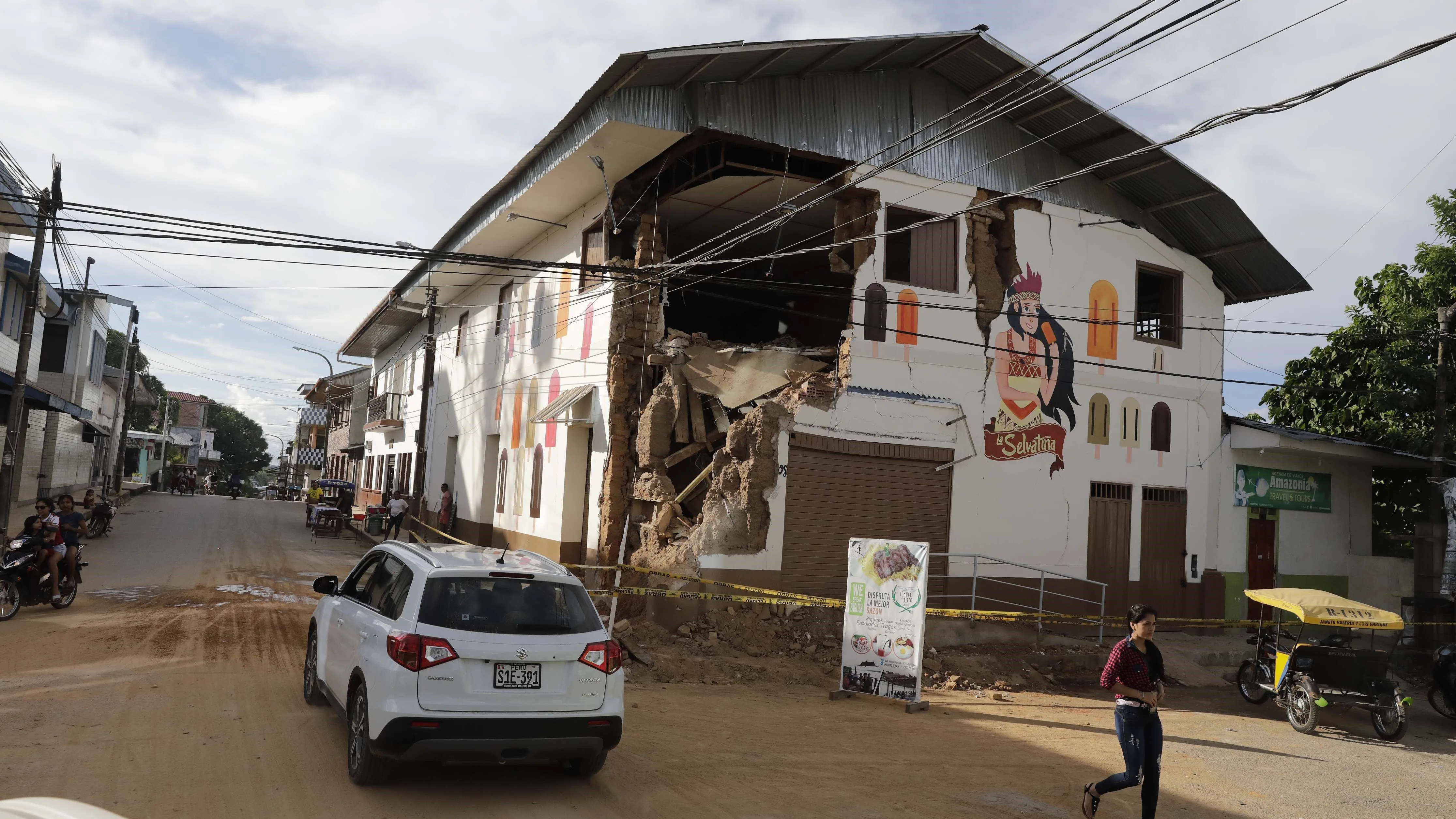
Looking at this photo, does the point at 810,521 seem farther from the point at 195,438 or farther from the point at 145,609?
the point at 195,438

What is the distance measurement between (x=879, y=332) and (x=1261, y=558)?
35.8ft

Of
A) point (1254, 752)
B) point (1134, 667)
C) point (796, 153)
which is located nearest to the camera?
Answer: point (1134, 667)

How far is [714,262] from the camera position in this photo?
41.8 ft

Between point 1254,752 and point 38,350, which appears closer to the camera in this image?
point 1254,752

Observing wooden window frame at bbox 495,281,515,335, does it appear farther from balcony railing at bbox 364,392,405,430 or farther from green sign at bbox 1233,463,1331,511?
green sign at bbox 1233,463,1331,511

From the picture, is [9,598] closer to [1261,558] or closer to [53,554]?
[53,554]

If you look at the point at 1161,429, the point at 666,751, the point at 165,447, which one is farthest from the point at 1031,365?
the point at 165,447

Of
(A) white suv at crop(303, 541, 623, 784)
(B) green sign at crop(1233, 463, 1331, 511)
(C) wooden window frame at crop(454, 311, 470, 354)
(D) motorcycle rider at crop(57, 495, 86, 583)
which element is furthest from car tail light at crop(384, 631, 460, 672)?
(C) wooden window frame at crop(454, 311, 470, 354)

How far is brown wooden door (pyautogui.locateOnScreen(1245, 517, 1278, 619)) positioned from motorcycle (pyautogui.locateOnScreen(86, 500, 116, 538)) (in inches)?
1042

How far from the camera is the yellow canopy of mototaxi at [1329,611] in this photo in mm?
11477

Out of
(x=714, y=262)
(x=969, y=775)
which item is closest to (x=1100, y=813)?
(x=969, y=775)

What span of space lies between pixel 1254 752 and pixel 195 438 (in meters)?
101

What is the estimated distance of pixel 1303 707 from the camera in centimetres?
1131

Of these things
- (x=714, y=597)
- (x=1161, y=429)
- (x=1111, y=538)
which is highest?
(x=1161, y=429)
